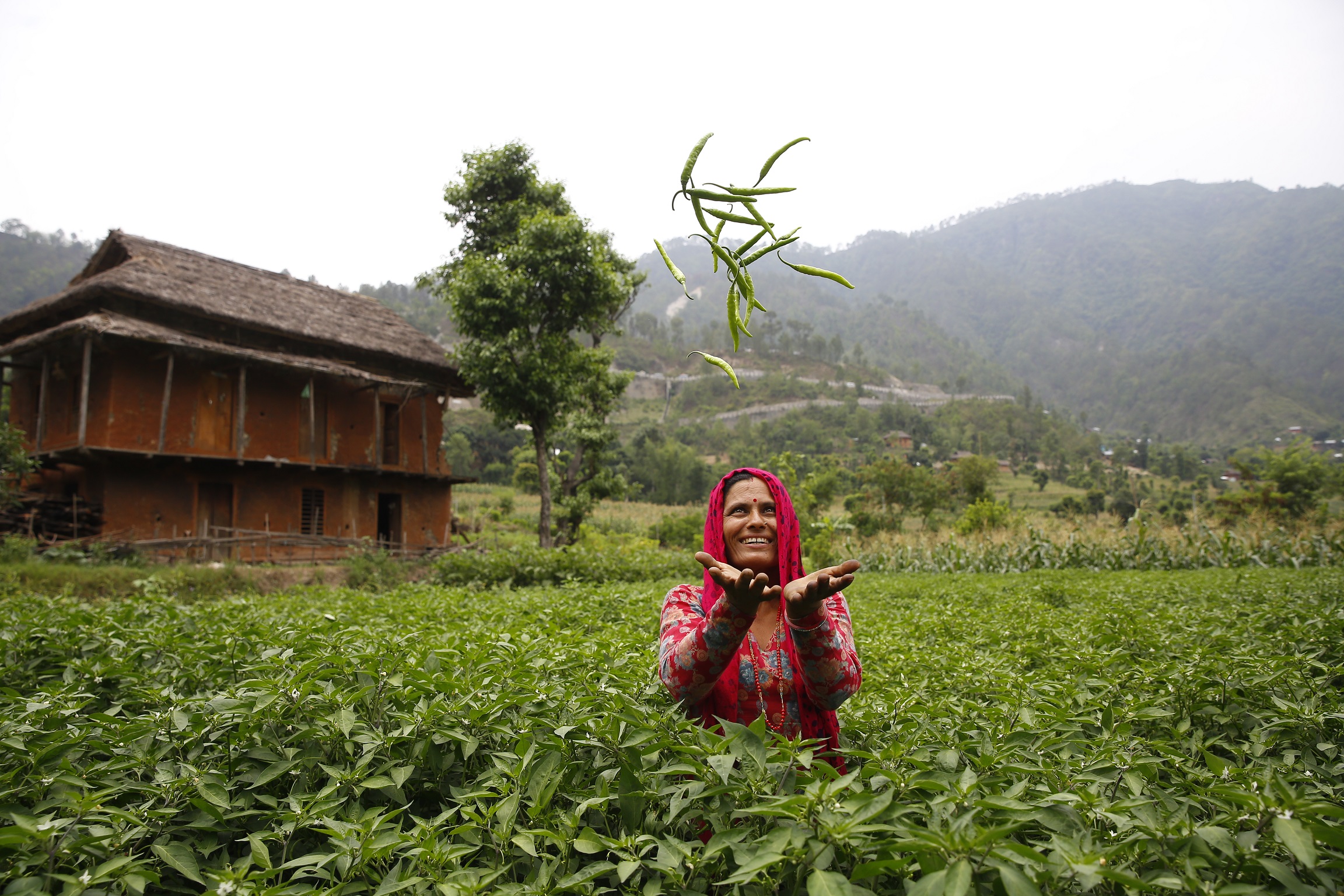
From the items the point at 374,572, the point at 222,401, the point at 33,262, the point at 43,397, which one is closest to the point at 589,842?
the point at 374,572

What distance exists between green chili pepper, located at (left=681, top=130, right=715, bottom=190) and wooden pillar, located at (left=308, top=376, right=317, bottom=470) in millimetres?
16723

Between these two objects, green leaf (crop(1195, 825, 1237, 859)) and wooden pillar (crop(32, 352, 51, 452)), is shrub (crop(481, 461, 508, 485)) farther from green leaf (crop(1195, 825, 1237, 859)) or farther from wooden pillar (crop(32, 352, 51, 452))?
green leaf (crop(1195, 825, 1237, 859))

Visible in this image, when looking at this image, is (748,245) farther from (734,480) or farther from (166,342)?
(166,342)

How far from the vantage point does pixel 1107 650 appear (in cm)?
392

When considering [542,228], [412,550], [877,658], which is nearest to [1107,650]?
[877,658]

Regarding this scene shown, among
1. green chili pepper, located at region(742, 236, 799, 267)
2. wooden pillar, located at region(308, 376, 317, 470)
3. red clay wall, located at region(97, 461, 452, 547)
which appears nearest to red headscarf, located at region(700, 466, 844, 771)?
green chili pepper, located at region(742, 236, 799, 267)

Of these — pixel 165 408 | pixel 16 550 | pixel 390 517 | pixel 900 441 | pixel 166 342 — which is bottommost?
pixel 16 550

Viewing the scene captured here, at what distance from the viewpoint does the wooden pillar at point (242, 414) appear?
15305 mm

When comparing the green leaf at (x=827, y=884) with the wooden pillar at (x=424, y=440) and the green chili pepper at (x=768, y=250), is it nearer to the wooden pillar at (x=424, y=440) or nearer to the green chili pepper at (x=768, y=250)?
the green chili pepper at (x=768, y=250)

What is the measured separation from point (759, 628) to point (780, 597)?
36cm

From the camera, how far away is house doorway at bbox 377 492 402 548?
19.3 metres

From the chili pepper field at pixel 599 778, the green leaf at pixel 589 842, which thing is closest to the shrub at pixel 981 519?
the chili pepper field at pixel 599 778

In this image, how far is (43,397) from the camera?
14.9 metres

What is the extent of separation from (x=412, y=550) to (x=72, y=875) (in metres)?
16.6
